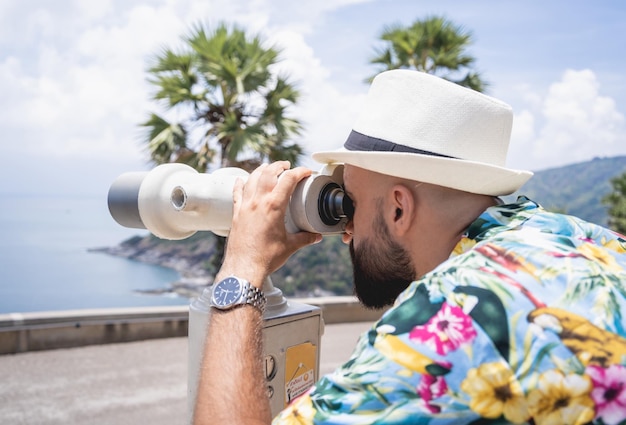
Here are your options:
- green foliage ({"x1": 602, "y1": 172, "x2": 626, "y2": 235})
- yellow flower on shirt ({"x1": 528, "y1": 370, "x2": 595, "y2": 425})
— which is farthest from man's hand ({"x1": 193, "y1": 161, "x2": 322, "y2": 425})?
green foliage ({"x1": 602, "y1": 172, "x2": 626, "y2": 235})

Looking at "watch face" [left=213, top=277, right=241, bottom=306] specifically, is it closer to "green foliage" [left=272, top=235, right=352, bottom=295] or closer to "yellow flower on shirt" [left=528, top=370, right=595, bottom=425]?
"yellow flower on shirt" [left=528, top=370, right=595, bottom=425]

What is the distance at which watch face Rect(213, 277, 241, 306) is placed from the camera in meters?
1.26

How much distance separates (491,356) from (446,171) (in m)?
0.44

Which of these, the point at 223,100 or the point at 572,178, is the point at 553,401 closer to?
the point at 223,100

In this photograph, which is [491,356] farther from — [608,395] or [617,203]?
[617,203]

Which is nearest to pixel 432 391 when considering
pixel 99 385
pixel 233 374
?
pixel 233 374

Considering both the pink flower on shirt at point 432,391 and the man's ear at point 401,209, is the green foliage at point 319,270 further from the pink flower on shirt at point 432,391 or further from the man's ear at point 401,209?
the pink flower on shirt at point 432,391

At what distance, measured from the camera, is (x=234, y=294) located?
127 cm

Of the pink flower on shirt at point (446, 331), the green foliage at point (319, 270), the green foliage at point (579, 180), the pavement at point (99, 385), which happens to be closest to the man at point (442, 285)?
the pink flower on shirt at point (446, 331)

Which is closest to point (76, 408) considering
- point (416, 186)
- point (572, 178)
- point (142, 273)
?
point (416, 186)

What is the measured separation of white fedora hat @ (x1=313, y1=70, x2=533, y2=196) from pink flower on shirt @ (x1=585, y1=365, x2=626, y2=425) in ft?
1.48

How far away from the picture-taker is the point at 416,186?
50.8 inches

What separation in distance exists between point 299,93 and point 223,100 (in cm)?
118

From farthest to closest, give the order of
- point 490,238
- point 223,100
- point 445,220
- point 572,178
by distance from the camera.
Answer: point 572,178
point 223,100
point 445,220
point 490,238
